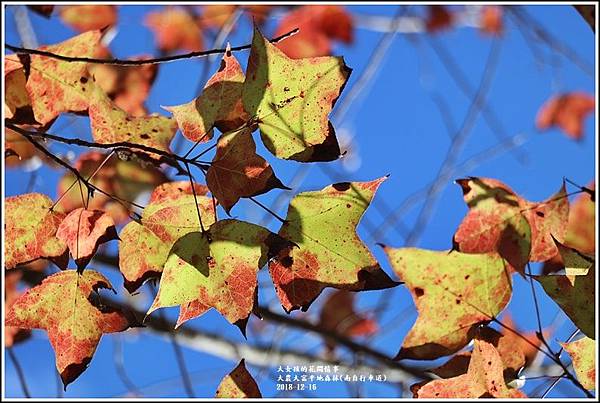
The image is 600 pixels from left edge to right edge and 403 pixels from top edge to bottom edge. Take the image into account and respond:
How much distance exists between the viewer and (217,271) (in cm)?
57

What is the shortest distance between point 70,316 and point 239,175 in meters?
0.23

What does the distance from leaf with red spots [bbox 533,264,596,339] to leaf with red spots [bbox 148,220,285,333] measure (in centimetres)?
23

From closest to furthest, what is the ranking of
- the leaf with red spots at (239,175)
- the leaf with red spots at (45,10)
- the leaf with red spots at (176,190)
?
the leaf with red spots at (239,175), the leaf with red spots at (176,190), the leaf with red spots at (45,10)

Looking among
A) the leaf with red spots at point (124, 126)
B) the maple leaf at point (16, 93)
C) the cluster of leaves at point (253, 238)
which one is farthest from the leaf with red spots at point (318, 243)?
the maple leaf at point (16, 93)

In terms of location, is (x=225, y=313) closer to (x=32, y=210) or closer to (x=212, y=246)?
(x=212, y=246)

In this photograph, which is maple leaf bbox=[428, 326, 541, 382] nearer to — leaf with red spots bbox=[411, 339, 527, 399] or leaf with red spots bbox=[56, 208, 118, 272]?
leaf with red spots bbox=[411, 339, 527, 399]

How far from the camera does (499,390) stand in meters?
0.56

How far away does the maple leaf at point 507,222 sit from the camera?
0.66 meters

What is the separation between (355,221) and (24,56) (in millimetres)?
387

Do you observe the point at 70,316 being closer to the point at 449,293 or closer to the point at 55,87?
the point at 55,87

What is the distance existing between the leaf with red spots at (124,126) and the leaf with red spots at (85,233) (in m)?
0.10

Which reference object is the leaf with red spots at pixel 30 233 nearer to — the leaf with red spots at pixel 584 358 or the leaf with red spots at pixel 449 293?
the leaf with red spots at pixel 449 293

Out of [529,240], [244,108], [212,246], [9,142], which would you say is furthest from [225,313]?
[9,142]

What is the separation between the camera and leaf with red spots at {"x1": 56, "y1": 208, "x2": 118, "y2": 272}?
1.91 feet
